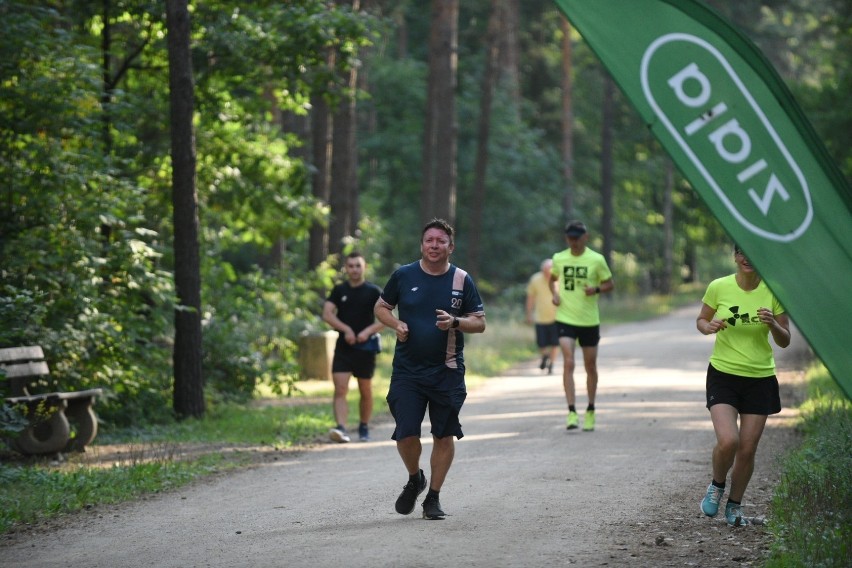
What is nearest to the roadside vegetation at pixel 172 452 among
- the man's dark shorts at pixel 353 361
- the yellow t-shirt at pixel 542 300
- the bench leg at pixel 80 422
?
the bench leg at pixel 80 422

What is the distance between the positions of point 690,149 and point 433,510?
13.8ft

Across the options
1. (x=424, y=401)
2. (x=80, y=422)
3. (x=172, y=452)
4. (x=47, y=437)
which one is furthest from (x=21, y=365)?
(x=424, y=401)

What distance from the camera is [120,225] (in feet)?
53.9

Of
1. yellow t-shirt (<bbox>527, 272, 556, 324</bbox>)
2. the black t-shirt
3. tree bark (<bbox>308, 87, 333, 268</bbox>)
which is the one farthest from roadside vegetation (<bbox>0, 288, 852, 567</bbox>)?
tree bark (<bbox>308, 87, 333, 268</bbox>)

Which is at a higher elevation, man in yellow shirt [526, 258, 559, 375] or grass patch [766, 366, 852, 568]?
man in yellow shirt [526, 258, 559, 375]

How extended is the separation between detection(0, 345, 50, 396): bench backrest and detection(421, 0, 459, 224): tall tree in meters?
19.6

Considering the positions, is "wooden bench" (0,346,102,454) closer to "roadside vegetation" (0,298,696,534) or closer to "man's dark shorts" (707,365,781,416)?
"roadside vegetation" (0,298,696,534)

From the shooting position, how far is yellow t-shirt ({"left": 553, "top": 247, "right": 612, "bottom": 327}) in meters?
15.2

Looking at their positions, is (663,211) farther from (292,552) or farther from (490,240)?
(292,552)

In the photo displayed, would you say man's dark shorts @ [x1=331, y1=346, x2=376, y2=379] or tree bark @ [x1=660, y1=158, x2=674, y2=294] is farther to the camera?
tree bark @ [x1=660, y1=158, x2=674, y2=294]

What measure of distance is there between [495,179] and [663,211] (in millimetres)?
21882

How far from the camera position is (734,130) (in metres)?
5.95

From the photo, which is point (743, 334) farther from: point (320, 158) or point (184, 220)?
point (320, 158)

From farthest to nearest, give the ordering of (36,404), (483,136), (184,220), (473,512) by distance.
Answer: (483,136) → (184,220) → (36,404) → (473,512)
